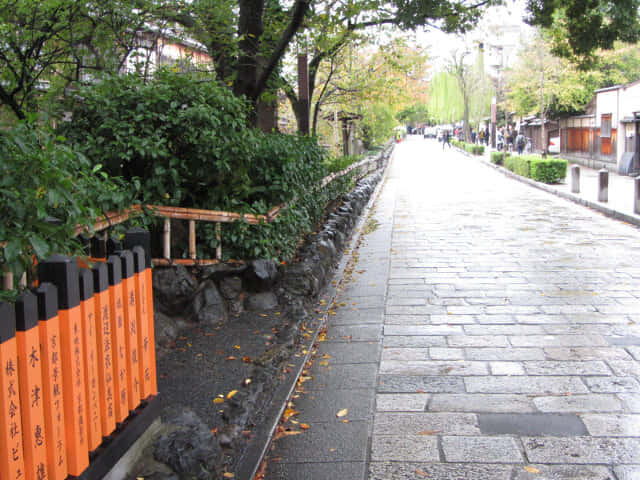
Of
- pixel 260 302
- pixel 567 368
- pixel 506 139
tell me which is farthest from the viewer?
pixel 506 139

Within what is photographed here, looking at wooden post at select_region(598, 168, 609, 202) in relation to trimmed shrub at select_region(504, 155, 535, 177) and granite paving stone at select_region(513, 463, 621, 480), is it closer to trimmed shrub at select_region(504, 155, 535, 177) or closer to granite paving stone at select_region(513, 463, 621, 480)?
trimmed shrub at select_region(504, 155, 535, 177)

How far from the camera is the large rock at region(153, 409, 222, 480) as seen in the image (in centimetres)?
336

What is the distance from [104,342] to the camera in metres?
3.02

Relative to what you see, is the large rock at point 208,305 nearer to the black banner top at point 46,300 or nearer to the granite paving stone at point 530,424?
the granite paving stone at point 530,424

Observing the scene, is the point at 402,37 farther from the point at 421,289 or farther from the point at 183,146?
the point at 183,146

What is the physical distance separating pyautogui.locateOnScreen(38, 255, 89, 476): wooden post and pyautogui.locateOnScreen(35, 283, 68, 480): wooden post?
0.04m

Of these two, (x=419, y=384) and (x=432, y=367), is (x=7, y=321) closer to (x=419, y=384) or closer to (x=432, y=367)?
(x=419, y=384)

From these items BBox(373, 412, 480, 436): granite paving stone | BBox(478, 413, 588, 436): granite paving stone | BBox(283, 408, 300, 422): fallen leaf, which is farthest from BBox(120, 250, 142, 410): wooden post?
BBox(478, 413, 588, 436): granite paving stone

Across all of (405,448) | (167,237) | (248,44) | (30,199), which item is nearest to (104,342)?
(30,199)

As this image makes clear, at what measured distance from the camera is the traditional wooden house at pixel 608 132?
28.0 m

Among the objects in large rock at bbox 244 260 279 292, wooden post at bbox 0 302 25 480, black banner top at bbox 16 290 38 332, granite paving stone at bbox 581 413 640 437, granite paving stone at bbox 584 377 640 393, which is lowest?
granite paving stone at bbox 581 413 640 437

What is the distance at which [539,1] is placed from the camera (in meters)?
12.6

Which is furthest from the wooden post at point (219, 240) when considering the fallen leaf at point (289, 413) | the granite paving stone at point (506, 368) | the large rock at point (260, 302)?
the granite paving stone at point (506, 368)

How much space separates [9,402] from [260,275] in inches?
170
